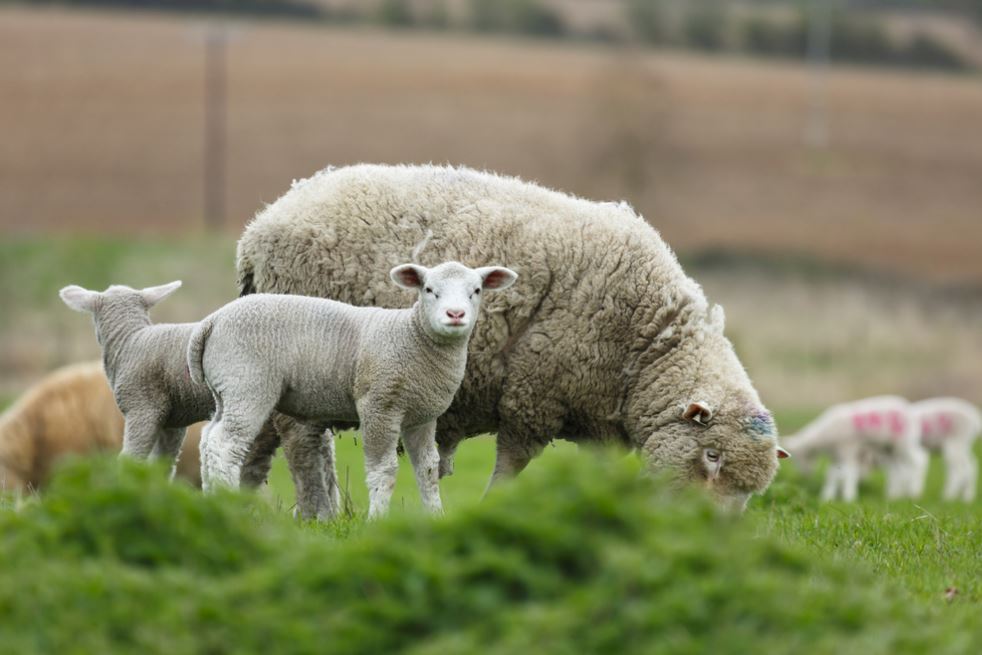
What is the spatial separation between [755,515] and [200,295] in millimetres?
26172

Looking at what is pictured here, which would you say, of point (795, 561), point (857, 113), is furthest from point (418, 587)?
point (857, 113)

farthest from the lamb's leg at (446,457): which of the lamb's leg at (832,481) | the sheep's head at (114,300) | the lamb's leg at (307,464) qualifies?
the lamb's leg at (832,481)

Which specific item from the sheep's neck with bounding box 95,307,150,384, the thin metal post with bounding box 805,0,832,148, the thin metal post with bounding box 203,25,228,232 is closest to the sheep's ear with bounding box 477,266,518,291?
the sheep's neck with bounding box 95,307,150,384

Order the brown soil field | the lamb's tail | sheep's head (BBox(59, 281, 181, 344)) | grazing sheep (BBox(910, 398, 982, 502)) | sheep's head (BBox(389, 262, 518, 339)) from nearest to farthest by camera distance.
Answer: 1. sheep's head (BBox(389, 262, 518, 339))
2. the lamb's tail
3. sheep's head (BBox(59, 281, 181, 344))
4. grazing sheep (BBox(910, 398, 982, 502))
5. the brown soil field

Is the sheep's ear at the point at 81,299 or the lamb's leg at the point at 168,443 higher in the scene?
the sheep's ear at the point at 81,299

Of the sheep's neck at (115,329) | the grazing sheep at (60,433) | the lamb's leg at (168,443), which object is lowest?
the grazing sheep at (60,433)

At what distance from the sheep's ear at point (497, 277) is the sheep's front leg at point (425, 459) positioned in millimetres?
849

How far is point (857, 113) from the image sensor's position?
50.8 m

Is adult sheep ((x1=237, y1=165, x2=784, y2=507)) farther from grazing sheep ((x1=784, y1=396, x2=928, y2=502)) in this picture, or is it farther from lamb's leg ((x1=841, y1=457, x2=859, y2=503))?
grazing sheep ((x1=784, y1=396, x2=928, y2=502))

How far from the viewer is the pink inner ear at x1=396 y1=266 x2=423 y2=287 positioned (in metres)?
7.45

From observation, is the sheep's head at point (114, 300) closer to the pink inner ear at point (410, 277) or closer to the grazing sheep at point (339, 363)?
the grazing sheep at point (339, 363)

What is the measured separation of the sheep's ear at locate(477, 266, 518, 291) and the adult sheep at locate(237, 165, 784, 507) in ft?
2.53

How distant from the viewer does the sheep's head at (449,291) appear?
277 inches

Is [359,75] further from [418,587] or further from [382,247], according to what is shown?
[418,587]
